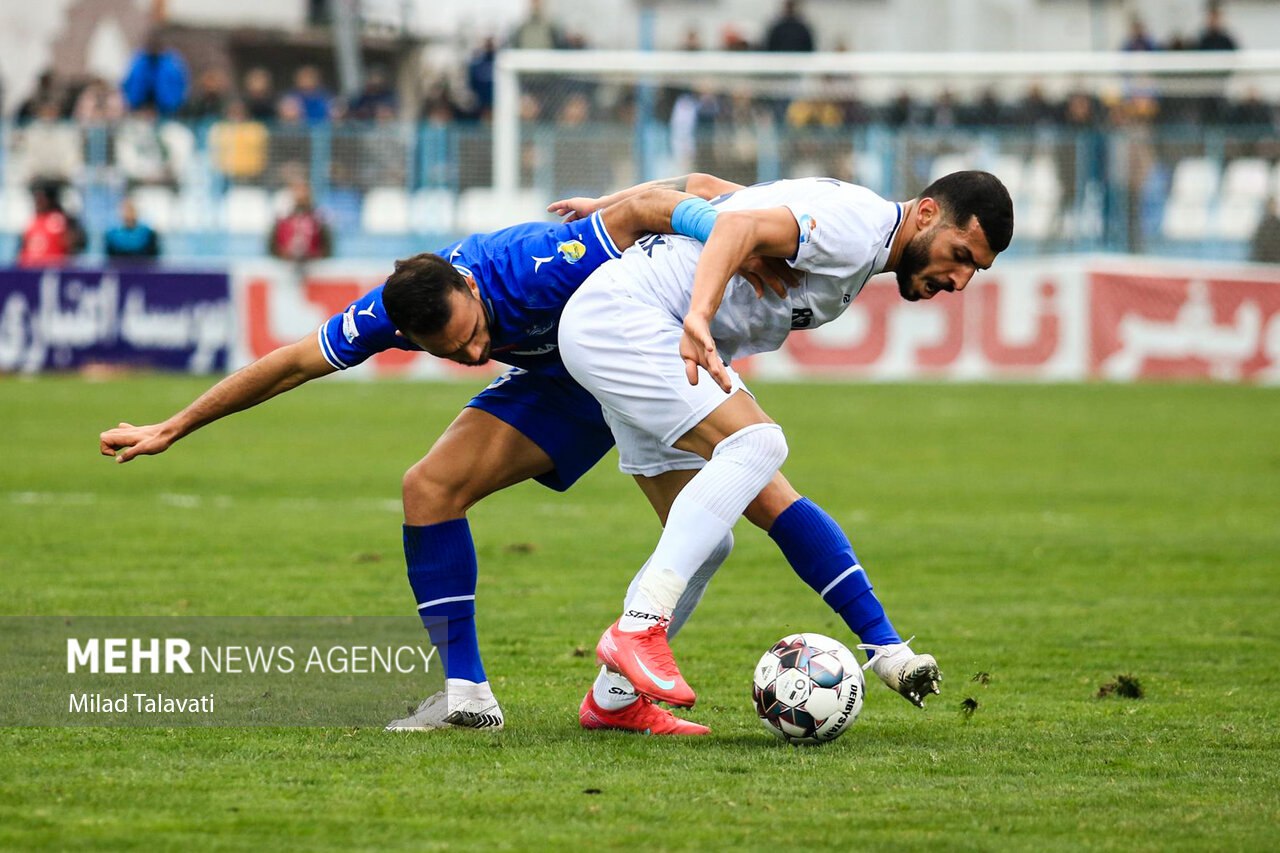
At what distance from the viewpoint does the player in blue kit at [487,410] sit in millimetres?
5441

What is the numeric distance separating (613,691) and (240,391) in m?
1.42

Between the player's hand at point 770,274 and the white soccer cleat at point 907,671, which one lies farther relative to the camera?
the player's hand at point 770,274

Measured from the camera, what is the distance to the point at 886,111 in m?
23.6

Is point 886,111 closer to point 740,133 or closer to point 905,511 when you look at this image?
point 740,133

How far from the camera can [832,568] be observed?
18.2 ft

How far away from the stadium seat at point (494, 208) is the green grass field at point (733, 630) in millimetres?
5276

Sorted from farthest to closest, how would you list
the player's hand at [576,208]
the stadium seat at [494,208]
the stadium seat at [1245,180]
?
the stadium seat at [1245,180] → the stadium seat at [494,208] → the player's hand at [576,208]

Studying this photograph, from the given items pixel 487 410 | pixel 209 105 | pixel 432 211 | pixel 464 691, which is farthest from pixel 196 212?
pixel 464 691

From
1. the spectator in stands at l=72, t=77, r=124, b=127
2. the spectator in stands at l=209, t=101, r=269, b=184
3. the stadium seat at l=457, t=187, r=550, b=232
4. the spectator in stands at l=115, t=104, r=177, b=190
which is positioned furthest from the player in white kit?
the spectator in stands at l=72, t=77, r=124, b=127

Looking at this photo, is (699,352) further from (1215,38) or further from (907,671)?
(1215,38)

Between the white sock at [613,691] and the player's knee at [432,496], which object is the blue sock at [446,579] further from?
the white sock at [613,691]

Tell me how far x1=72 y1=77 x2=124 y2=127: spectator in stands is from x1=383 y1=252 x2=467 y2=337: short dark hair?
2046cm

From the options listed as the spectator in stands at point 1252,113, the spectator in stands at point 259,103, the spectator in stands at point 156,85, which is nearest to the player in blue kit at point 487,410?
the spectator in stands at point 1252,113

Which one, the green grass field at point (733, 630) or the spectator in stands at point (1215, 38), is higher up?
the spectator in stands at point (1215, 38)
